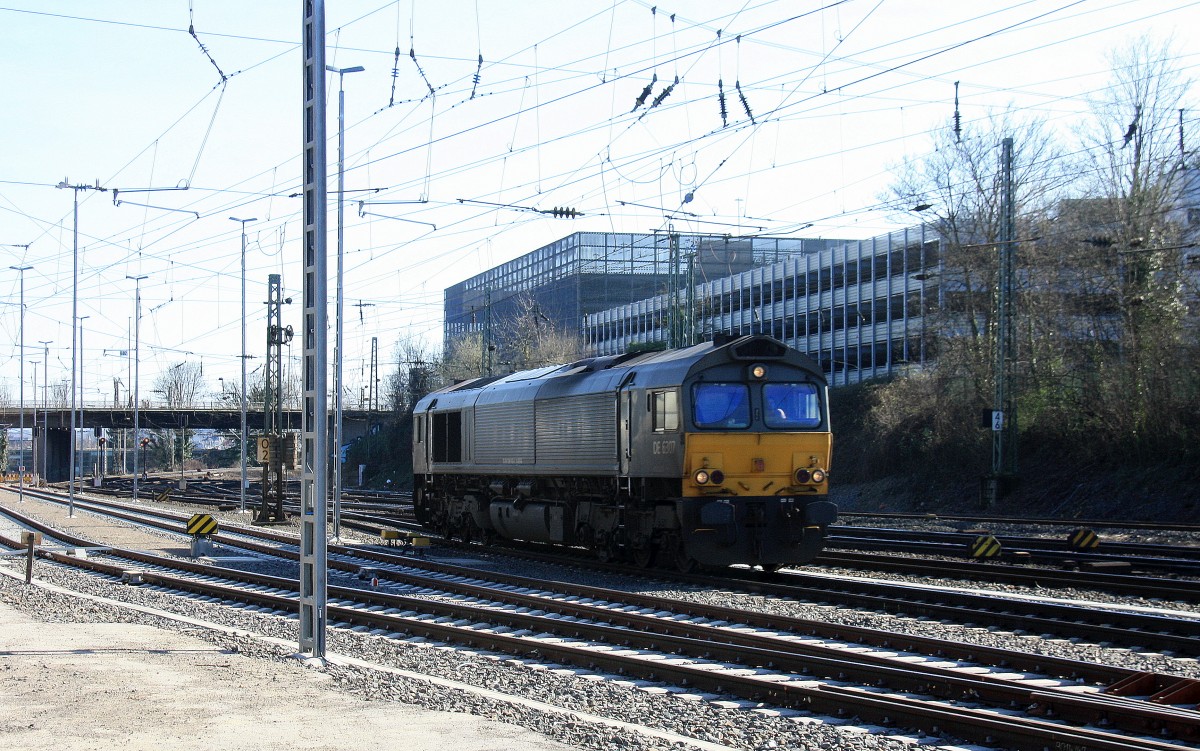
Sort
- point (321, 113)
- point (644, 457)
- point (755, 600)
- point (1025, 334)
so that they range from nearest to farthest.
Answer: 1. point (321, 113)
2. point (755, 600)
3. point (644, 457)
4. point (1025, 334)

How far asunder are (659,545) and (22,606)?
32.2 ft

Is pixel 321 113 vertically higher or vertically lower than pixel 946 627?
higher

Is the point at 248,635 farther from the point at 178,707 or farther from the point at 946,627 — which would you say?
the point at 946,627

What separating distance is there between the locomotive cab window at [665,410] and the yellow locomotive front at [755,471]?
0.31 m

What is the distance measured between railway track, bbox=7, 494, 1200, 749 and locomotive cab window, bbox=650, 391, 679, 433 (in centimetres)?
308

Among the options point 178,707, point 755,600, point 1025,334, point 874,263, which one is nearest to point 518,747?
point 178,707

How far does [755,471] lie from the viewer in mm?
18438

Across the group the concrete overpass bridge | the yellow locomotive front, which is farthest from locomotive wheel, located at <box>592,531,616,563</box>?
the concrete overpass bridge

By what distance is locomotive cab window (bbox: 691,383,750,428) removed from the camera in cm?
1822

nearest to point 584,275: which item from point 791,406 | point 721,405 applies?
point 791,406

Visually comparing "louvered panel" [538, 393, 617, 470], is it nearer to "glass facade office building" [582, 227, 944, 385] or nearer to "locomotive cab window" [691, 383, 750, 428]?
"locomotive cab window" [691, 383, 750, 428]

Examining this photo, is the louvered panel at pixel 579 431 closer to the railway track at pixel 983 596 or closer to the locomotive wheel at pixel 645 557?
the locomotive wheel at pixel 645 557

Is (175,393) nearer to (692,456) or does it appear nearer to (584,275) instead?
(584,275)

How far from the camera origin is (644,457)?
18953mm
